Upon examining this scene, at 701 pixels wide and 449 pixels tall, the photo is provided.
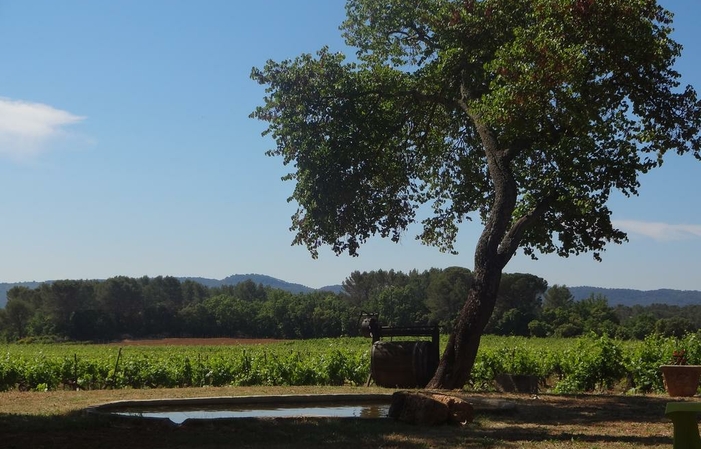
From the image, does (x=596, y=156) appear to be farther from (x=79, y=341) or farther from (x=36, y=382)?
(x=79, y=341)

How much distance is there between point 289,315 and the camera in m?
90.1

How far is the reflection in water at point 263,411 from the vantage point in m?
12.7

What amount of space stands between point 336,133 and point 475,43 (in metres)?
4.09

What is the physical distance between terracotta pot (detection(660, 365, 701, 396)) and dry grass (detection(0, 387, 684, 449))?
4.44 meters

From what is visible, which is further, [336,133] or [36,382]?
[36,382]

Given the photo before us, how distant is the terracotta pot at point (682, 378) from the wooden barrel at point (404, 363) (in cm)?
533

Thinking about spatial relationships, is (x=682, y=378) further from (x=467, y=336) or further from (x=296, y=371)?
(x=296, y=371)

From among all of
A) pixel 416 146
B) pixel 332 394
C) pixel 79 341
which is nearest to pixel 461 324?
pixel 332 394

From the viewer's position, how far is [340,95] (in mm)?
18875

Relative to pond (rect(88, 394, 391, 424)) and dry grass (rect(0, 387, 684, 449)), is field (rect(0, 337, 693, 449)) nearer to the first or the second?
dry grass (rect(0, 387, 684, 449))

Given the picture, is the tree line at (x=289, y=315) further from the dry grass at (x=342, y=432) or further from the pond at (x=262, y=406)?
the dry grass at (x=342, y=432)

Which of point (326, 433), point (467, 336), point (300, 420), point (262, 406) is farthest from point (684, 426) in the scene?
point (467, 336)

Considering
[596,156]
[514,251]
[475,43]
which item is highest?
[475,43]

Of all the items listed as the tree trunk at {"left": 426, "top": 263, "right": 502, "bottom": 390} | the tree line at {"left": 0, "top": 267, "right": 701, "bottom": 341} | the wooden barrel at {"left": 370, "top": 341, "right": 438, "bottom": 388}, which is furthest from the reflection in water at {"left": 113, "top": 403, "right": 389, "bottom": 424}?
the tree line at {"left": 0, "top": 267, "right": 701, "bottom": 341}
